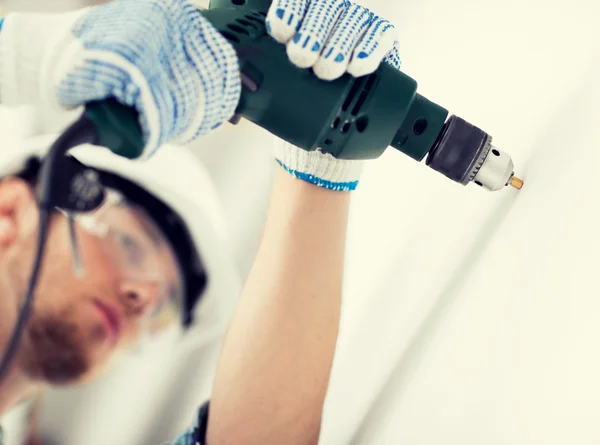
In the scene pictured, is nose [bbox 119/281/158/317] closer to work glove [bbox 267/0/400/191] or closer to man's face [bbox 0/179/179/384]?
man's face [bbox 0/179/179/384]

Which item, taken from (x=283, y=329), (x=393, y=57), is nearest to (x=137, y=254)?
(x=283, y=329)

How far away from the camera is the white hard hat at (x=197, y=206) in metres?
0.45

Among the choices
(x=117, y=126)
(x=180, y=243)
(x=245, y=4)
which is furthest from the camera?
(x=180, y=243)

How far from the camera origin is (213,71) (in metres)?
0.30

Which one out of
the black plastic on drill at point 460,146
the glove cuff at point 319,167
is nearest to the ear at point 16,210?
the glove cuff at point 319,167

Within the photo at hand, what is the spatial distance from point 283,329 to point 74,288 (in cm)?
21

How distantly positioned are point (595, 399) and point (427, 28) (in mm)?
383

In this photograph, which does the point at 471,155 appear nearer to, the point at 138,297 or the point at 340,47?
the point at 340,47

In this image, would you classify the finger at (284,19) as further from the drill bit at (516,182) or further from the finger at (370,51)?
the drill bit at (516,182)

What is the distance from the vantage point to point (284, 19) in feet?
1.07

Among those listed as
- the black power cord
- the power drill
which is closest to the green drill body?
the power drill

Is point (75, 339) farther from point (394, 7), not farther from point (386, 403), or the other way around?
point (394, 7)

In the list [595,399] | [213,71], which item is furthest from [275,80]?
[595,399]

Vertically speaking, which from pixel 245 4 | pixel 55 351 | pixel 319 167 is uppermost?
pixel 245 4
